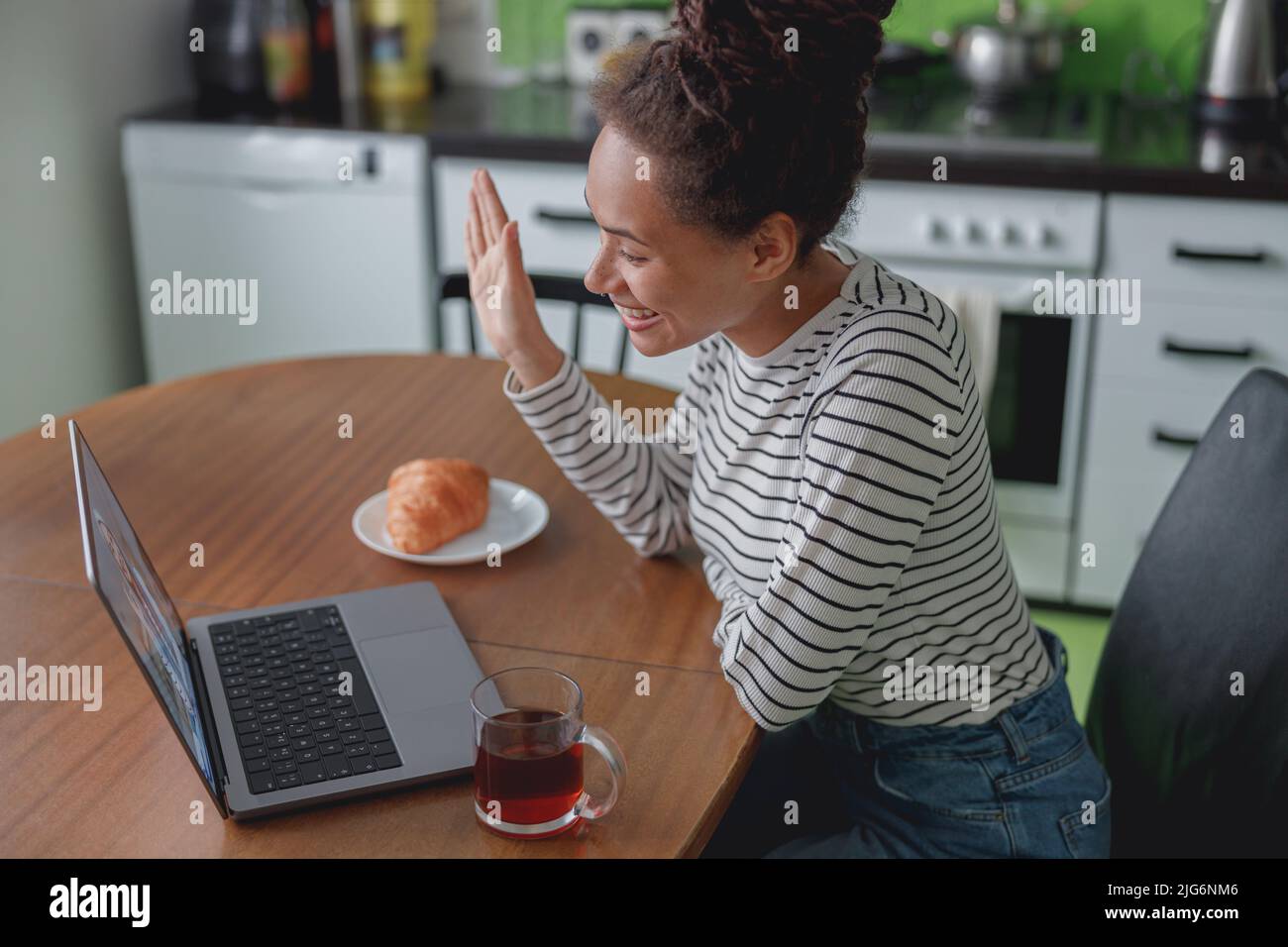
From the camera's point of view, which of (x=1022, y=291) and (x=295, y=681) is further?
(x=1022, y=291)

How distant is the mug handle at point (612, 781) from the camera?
111cm

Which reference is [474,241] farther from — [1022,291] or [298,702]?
[1022,291]

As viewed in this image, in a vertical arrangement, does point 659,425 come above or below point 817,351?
below

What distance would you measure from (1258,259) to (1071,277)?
1.10 ft

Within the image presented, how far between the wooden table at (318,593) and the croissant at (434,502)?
0.13ft

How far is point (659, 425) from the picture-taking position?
1.85m

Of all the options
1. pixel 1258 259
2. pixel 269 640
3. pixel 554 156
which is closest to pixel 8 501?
pixel 269 640

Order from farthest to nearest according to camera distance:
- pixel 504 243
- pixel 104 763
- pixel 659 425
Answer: pixel 659 425 < pixel 504 243 < pixel 104 763

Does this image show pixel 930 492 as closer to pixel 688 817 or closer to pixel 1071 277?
pixel 688 817

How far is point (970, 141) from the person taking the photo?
2.73 metres

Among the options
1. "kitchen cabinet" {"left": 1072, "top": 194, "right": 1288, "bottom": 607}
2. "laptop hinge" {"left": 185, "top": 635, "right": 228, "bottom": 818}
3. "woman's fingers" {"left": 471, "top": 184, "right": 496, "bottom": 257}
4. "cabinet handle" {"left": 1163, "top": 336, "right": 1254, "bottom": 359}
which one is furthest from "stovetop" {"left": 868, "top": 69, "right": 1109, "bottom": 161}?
"laptop hinge" {"left": 185, "top": 635, "right": 228, "bottom": 818}

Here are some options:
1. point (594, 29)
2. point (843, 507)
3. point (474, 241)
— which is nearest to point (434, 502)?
point (474, 241)

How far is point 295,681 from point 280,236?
78.7 inches
